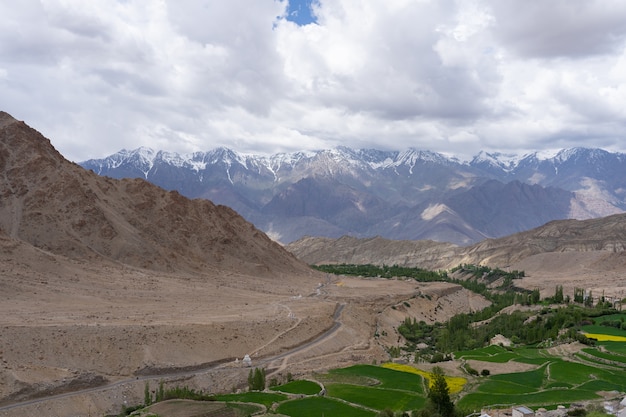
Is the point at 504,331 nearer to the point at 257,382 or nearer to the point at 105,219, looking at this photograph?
the point at 257,382

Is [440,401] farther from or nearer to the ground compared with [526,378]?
farther from the ground

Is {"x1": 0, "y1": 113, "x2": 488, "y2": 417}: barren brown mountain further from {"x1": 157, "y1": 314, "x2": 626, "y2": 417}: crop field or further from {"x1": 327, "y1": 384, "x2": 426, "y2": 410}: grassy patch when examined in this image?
{"x1": 327, "y1": 384, "x2": 426, "y2": 410}: grassy patch

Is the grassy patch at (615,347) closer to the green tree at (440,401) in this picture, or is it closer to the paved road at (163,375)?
the green tree at (440,401)

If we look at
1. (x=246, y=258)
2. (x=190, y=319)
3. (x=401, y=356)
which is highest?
(x=246, y=258)

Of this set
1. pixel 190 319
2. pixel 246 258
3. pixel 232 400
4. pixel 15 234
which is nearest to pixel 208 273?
pixel 246 258

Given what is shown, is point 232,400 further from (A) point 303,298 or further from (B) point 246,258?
(B) point 246,258

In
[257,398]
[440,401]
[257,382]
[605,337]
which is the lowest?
[257,382]

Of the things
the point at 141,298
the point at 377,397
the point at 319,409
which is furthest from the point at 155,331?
the point at 377,397
